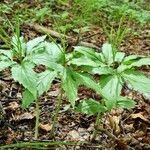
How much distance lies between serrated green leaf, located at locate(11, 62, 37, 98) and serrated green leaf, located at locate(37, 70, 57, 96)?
0.06 meters

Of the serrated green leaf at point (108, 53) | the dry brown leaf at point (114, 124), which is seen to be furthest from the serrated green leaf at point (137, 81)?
the dry brown leaf at point (114, 124)

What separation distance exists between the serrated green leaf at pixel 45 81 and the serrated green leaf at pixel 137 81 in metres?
0.36

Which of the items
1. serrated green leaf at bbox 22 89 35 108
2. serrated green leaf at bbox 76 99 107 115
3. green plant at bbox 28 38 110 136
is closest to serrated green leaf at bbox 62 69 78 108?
green plant at bbox 28 38 110 136

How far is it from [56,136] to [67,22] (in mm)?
3193

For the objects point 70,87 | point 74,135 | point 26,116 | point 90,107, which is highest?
point 70,87

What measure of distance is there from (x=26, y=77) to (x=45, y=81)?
117mm

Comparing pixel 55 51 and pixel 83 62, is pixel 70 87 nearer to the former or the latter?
pixel 83 62

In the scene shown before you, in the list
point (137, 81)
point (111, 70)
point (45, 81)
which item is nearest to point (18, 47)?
point (45, 81)

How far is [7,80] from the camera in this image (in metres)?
3.09

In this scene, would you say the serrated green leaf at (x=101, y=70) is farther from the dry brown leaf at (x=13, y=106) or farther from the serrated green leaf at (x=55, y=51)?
the dry brown leaf at (x=13, y=106)

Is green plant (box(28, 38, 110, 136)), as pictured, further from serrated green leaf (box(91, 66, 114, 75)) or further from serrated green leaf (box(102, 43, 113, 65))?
serrated green leaf (box(102, 43, 113, 65))

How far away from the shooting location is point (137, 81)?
5.57 feet

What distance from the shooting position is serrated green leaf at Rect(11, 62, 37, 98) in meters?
Result: 1.59

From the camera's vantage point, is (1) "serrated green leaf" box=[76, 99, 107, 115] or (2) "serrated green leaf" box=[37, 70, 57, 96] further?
(1) "serrated green leaf" box=[76, 99, 107, 115]
